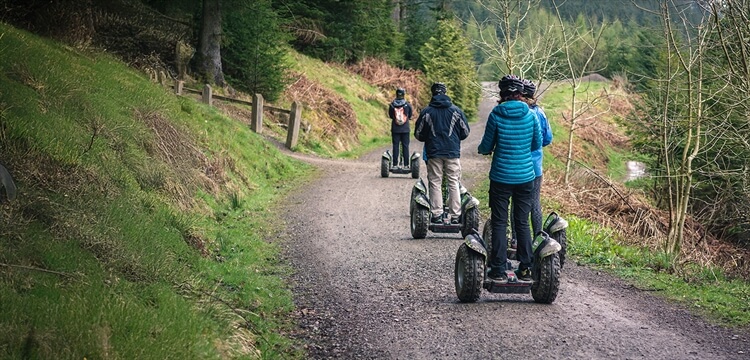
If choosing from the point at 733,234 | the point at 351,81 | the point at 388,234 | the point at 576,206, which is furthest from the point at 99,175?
the point at 351,81

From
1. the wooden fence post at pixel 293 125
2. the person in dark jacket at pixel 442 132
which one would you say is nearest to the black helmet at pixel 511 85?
the person in dark jacket at pixel 442 132

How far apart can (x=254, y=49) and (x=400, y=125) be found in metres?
8.85

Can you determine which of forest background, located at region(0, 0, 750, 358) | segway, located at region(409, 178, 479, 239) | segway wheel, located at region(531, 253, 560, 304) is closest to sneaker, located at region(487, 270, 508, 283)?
segway wheel, located at region(531, 253, 560, 304)

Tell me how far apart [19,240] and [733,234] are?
1786 centimetres

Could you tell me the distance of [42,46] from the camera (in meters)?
13.5

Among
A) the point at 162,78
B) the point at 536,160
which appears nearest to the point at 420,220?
the point at 536,160

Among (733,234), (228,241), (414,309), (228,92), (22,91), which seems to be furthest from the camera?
(228,92)

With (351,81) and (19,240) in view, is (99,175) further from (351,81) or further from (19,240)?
(351,81)

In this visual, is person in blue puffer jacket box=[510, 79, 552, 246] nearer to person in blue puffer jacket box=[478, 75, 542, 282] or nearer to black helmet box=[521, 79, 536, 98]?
black helmet box=[521, 79, 536, 98]

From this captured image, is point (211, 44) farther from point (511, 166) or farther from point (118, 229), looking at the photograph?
point (511, 166)

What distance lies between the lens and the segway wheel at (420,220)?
1170 centimetres

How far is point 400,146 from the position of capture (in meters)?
19.2

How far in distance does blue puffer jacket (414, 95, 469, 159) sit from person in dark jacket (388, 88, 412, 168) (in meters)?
6.00

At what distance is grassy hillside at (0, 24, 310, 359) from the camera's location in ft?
17.1
